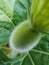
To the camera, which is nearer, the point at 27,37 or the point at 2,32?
the point at 27,37

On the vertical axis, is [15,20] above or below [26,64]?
above

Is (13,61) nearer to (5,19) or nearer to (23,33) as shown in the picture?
(5,19)

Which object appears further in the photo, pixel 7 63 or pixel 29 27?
pixel 7 63

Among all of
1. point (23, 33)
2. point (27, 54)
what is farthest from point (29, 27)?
point (27, 54)

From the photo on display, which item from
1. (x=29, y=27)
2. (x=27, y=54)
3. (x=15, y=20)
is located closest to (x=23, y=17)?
(x=15, y=20)

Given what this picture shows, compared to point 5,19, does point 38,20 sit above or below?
below

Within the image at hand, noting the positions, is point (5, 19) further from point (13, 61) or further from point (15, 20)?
point (13, 61)
